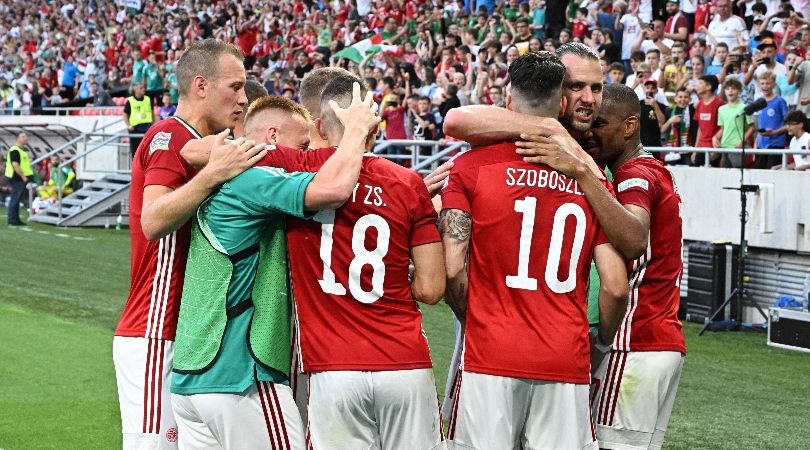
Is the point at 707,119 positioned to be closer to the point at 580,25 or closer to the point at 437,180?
the point at 580,25

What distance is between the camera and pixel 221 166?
428 centimetres

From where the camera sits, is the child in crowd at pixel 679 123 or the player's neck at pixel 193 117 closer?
the player's neck at pixel 193 117

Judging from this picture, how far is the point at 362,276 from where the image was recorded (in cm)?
421

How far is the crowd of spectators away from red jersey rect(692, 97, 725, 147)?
0.05ft

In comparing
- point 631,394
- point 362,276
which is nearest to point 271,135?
point 362,276

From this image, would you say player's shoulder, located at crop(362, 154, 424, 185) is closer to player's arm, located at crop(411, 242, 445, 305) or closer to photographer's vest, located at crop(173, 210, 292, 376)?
player's arm, located at crop(411, 242, 445, 305)

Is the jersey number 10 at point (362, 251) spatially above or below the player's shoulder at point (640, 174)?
below

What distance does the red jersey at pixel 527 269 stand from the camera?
4.28 meters

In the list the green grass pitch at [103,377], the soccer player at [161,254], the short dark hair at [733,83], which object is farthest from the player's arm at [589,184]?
the short dark hair at [733,83]

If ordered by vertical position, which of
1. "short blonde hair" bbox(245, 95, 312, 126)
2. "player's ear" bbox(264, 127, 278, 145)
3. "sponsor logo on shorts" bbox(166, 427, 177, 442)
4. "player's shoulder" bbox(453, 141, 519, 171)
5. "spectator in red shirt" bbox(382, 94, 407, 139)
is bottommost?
"sponsor logo on shorts" bbox(166, 427, 177, 442)

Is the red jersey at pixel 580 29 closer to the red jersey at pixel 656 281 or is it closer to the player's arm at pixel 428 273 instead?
the red jersey at pixel 656 281

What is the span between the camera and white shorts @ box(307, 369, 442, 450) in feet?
13.8

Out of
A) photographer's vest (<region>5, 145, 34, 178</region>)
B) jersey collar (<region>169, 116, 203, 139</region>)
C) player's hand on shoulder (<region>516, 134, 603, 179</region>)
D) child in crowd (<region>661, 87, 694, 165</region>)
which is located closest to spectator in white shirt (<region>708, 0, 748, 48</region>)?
child in crowd (<region>661, 87, 694, 165</region>)

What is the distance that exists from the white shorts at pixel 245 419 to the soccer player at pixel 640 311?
1.29 m
